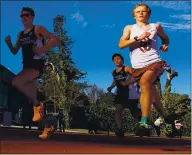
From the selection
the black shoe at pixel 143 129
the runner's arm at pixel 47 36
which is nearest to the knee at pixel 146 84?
the black shoe at pixel 143 129

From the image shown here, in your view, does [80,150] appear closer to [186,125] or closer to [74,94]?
[186,125]

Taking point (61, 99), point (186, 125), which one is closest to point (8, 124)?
point (186, 125)

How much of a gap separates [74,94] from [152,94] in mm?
19533

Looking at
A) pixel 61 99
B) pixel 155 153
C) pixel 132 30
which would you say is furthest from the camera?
pixel 61 99

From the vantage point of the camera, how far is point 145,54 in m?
4.27

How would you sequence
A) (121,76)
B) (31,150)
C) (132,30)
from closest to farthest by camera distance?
(31,150) < (132,30) < (121,76)

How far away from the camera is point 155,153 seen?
136 inches

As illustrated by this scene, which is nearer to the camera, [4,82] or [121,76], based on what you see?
[121,76]

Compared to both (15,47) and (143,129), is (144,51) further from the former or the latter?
(15,47)

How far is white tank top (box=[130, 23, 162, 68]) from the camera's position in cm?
425

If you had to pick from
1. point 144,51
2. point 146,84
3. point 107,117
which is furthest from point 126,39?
point 107,117

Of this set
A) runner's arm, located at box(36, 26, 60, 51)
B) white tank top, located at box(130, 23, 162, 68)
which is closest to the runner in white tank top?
white tank top, located at box(130, 23, 162, 68)

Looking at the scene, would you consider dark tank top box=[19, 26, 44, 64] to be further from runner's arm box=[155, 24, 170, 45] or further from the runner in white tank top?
runner's arm box=[155, 24, 170, 45]

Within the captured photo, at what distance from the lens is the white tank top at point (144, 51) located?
4254mm
